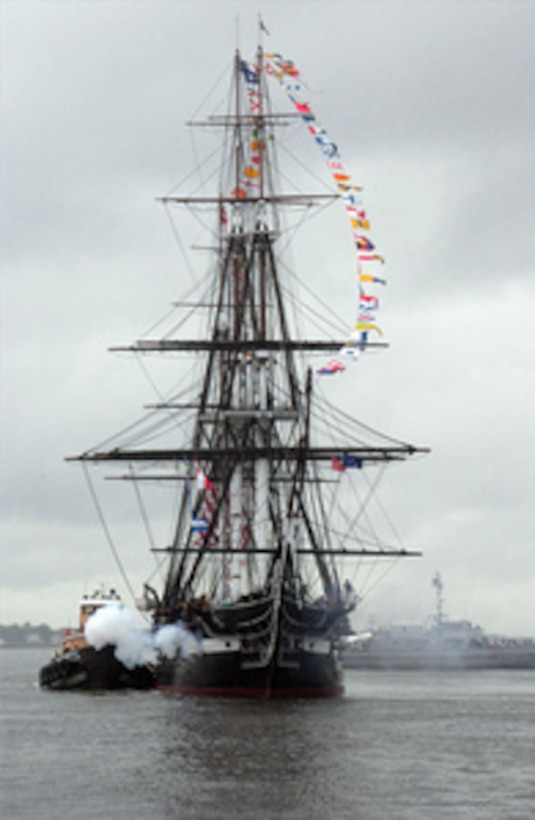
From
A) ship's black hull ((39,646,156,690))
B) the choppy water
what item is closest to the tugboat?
ship's black hull ((39,646,156,690))

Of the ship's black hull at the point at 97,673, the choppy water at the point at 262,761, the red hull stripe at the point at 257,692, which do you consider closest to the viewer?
the choppy water at the point at 262,761

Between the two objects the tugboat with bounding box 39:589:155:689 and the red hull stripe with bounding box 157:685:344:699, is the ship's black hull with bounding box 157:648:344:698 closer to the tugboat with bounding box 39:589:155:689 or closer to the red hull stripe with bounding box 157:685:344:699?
the red hull stripe with bounding box 157:685:344:699

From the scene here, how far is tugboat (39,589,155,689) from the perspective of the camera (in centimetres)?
8919

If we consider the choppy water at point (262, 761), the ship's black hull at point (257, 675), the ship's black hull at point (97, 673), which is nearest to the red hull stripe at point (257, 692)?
the ship's black hull at point (257, 675)

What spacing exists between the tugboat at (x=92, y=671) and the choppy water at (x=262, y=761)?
1229cm

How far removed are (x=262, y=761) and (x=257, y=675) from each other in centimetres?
2571

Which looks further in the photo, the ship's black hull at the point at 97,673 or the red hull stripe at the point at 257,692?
the ship's black hull at the point at 97,673

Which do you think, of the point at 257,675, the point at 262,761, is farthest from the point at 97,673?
the point at 262,761

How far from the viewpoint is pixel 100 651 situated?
89500mm

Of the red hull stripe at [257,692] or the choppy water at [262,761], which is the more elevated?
the red hull stripe at [257,692]

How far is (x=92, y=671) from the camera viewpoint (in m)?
89.1

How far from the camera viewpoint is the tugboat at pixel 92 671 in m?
89.2

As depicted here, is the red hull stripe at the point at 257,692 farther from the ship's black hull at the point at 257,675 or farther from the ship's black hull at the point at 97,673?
the ship's black hull at the point at 97,673

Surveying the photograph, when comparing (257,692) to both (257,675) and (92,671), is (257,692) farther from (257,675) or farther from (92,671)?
(92,671)
